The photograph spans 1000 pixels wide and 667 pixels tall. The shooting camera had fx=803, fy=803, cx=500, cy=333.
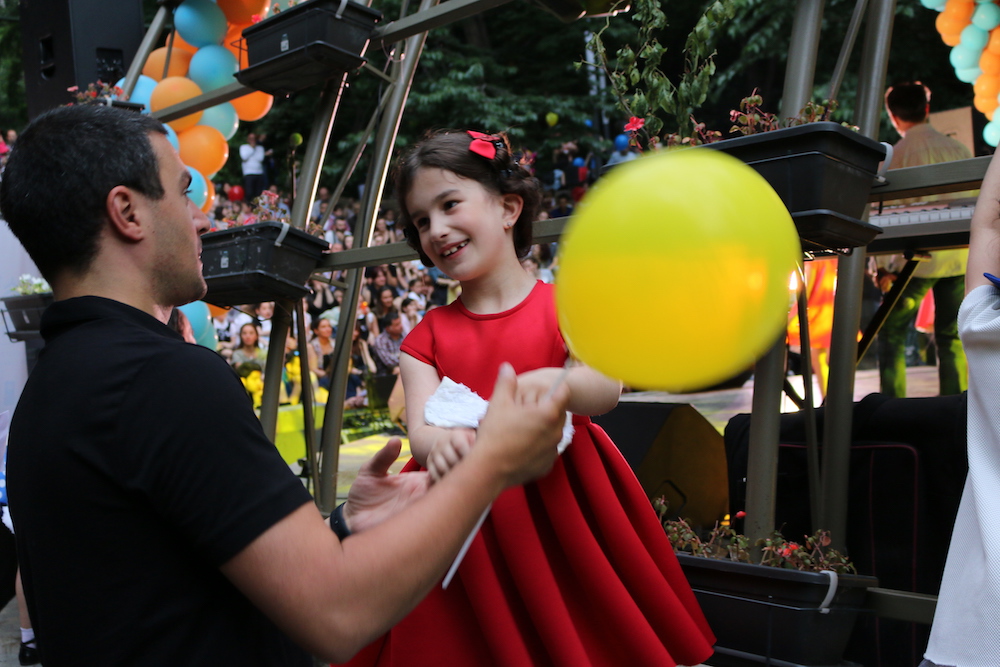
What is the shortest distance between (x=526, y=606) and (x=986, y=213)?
1.06 m

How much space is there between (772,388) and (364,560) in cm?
139

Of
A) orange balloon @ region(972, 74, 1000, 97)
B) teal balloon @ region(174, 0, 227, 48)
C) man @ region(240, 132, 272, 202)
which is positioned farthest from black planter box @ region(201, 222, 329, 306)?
man @ region(240, 132, 272, 202)

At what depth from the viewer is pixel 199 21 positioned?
4535mm

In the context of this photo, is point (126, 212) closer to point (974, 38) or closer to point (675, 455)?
point (675, 455)

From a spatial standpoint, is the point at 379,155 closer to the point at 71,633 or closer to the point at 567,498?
the point at 567,498

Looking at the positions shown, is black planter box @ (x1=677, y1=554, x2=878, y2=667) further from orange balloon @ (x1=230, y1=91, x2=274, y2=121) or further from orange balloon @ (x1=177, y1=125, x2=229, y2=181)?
orange balloon @ (x1=230, y1=91, x2=274, y2=121)

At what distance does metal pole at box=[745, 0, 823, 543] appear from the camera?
6.40 ft

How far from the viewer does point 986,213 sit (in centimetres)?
140

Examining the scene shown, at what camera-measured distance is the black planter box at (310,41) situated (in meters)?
2.92

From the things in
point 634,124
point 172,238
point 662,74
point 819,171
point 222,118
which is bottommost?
point 172,238

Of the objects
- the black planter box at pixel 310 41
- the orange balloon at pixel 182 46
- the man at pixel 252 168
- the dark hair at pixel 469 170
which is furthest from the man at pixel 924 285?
the man at pixel 252 168

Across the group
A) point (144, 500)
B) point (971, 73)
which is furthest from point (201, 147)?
point (971, 73)

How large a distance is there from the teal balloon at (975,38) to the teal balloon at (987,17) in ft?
0.11

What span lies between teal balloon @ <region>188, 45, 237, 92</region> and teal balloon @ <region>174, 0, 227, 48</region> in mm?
50
